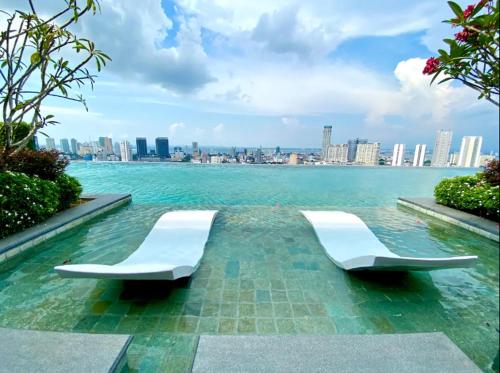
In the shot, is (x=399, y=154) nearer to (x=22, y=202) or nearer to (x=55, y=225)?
→ (x=55, y=225)

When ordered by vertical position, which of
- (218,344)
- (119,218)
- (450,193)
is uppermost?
(450,193)

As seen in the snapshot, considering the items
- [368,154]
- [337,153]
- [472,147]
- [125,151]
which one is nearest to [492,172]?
[472,147]

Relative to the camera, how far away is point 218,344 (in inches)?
60.4

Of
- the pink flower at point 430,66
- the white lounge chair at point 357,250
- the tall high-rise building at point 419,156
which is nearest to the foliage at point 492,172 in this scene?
the white lounge chair at point 357,250

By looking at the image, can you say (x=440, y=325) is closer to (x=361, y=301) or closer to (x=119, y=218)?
(x=361, y=301)

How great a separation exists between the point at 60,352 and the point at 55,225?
3.65 metres

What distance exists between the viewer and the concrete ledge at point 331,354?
138 cm

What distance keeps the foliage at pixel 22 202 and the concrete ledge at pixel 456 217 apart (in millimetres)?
8350

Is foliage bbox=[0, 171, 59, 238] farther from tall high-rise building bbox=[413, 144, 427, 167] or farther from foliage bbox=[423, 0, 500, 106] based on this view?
tall high-rise building bbox=[413, 144, 427, 167]

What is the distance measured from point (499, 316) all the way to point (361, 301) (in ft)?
5.72

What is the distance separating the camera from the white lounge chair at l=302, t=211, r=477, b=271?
2.44 meters

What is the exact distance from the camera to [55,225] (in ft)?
13.6

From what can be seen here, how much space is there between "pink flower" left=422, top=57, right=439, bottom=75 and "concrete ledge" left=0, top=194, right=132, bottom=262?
5795 mm

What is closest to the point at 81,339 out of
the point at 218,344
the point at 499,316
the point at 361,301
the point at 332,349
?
the point at 218,344
